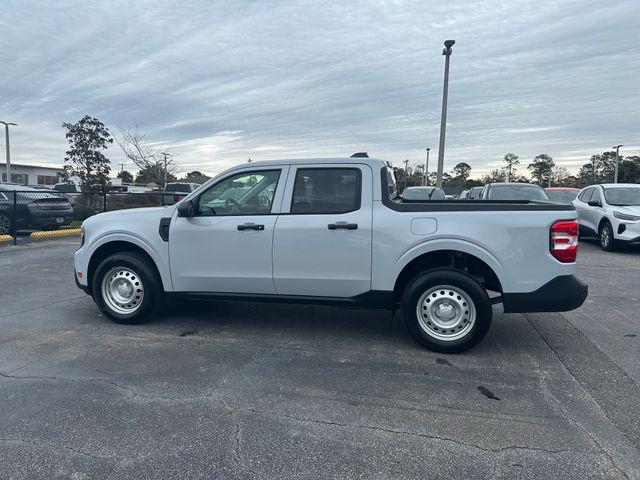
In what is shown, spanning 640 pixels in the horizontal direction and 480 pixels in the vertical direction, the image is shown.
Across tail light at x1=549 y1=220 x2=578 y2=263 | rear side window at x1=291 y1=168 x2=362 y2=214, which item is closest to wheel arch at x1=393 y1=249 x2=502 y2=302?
tail light at x1=549 y1=220 x2=578 y2=263

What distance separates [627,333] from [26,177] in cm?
6345

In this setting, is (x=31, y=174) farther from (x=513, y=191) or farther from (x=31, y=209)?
(x=513, y=191)

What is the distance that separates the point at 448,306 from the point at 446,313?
72 mm

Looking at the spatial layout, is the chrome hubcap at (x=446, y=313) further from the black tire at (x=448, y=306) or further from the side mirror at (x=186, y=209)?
the side mirror at (x=186, y=209)

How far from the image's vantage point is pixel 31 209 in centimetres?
1349

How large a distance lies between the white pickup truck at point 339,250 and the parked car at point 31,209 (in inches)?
364

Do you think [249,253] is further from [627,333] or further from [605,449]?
[627,333]

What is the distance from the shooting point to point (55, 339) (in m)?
4.95

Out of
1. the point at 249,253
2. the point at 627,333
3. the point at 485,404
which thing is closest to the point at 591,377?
the point at 485,404

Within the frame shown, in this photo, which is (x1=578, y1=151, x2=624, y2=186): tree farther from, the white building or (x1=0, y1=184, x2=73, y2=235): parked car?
the white building

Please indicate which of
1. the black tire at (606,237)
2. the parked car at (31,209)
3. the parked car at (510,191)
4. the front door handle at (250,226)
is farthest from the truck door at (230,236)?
the parked car at (510,191)

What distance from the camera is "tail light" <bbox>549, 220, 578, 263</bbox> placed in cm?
422

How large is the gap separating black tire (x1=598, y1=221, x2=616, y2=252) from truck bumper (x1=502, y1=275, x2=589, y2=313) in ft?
28.1

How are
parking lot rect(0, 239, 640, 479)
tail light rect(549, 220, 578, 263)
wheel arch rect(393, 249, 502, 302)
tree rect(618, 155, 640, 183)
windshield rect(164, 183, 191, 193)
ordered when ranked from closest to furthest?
parking lot rect(0, 239, 640, 479) < tail light rect(549, 220, 578, 263) < wheel arch rect(393, 249, 502, 302) < windshield rect(164, 183, 191, 193) < tree rect(618, 155, 640, 183)
